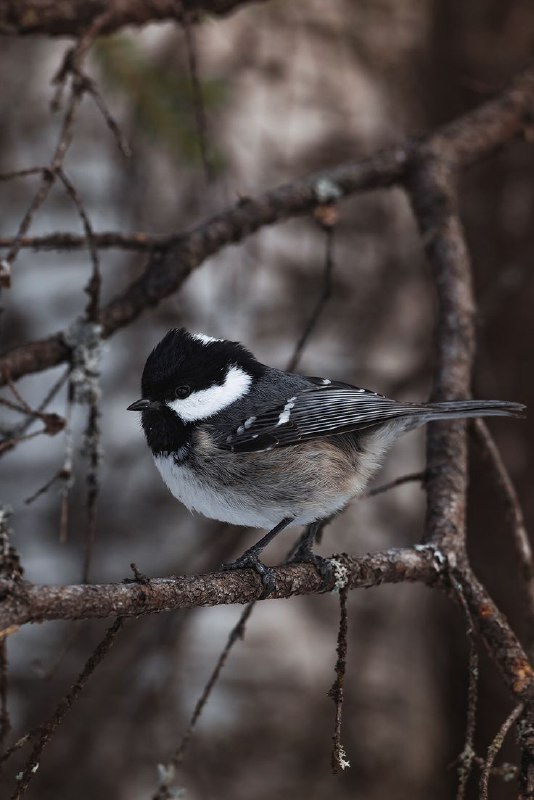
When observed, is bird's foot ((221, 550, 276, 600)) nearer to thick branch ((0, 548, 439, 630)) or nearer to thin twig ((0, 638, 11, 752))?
thick branch ((0, 548, 439, 630))

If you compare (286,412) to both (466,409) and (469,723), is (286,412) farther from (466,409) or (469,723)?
(469,723)

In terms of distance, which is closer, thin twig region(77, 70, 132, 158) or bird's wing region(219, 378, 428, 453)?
thin twig region(77, 70, 132, 158)

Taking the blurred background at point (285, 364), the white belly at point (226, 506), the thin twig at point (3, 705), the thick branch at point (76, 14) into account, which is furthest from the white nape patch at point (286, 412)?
the blurred background at point (285, 364)

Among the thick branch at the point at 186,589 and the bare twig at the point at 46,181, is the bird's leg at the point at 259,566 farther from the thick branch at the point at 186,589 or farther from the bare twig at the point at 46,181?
the bare twig at the point at 46,181

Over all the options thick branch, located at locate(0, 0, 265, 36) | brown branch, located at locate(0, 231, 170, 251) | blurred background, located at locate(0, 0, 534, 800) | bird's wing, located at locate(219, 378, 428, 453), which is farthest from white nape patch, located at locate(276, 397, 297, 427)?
blurred background, located at locate(0, 0, 534, 800)

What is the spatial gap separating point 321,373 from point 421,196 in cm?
124

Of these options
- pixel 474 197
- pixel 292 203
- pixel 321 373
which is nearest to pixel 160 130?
pixel 292 203

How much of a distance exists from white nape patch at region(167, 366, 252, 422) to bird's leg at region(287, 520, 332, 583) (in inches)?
15.6

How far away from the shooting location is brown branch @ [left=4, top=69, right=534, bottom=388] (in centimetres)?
232

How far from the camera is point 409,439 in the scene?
477cm

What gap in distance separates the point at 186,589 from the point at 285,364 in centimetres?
292

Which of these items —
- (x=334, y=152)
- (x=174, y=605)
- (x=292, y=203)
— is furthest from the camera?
(x=334, y=152)

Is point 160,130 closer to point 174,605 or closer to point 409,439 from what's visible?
point 174,605

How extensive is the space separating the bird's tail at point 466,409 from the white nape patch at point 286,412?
36 cm
